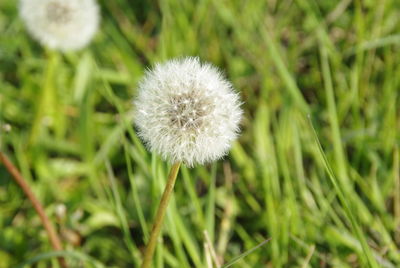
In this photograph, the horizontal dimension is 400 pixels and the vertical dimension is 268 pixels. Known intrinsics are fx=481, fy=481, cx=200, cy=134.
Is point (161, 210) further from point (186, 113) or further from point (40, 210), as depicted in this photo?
point (40, 210)

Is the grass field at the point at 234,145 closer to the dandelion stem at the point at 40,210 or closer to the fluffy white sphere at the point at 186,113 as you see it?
the dandelion stem at the point at 40,210

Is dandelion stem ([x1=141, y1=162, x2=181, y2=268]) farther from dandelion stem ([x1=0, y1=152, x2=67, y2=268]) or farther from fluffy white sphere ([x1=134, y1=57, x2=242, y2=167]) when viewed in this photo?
dandelion stem ([x1=0, y1=152, x2=67, y2=268])

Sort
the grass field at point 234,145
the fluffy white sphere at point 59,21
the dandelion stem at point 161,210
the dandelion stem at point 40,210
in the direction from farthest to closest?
1. the fluffy white sphere at point 59,21
2. the grass field at point 234,145
3. the dandelion stem at point 40,210
4. the dandelion stem at point 161,210

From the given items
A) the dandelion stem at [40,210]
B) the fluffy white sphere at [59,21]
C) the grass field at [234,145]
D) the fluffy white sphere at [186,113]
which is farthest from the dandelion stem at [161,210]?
the fluffy white sphere at [59,21]

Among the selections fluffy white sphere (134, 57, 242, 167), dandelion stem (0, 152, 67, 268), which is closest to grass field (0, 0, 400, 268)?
dandelion stem (0, 152, 67, 268)

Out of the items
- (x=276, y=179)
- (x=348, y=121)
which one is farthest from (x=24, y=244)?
(x=348, y=121)

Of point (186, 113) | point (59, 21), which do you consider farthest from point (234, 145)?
point (186, 113)

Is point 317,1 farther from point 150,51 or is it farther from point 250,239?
point 250,239
